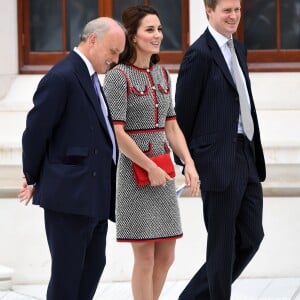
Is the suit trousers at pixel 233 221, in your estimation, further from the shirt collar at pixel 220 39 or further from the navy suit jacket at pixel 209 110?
the shirt collar at pixel 220 39

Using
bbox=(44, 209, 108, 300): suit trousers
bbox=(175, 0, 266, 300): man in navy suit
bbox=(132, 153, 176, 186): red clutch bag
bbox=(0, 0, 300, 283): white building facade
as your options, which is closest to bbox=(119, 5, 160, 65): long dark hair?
bbox=(175, 0, 266, 300): man in navy suit

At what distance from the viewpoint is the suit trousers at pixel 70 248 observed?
5730 millimetres

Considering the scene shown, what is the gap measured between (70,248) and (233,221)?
3.48ft

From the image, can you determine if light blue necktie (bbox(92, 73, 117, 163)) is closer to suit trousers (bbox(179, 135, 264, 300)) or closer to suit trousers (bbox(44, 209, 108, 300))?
suit trousers (bbox(44, 209, 108, 300))

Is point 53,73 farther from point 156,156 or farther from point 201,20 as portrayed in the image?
point 201,20

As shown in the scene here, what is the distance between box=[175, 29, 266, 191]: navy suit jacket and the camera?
6.36 m

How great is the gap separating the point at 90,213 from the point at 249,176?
3.63 ft

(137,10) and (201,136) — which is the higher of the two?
(137,10)

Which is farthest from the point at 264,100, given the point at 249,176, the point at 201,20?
the point at 249,176

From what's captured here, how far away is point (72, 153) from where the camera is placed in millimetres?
5656

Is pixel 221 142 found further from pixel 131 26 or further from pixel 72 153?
pixel 72 153

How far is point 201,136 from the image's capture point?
644 centimetres

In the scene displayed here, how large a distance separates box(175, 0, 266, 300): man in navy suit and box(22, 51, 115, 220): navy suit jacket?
32.1 inches

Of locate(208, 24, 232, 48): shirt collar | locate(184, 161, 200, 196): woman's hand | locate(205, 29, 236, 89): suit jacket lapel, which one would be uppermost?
locate(208, 24, 232, 48): shirt collar
